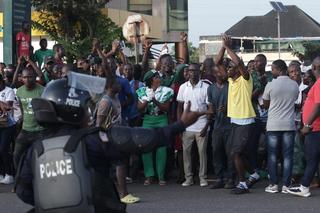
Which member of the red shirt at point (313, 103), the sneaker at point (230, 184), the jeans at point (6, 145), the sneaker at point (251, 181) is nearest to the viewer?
the red shirt at point (313, 103)

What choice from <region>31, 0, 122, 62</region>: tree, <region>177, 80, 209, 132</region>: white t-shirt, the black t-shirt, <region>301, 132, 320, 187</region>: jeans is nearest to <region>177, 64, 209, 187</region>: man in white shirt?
<region>177, 80, 209, 132</region>: white t-shirt

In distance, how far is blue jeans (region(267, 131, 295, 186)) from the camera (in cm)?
1023

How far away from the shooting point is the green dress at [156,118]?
11.2 meters

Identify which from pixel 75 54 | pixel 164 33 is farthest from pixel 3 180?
pixel 164 33

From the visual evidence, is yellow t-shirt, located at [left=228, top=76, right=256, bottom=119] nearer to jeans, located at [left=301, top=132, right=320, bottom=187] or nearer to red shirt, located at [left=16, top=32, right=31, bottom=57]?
jeans, located at [left=301, top=132, right=320, bottom=187]

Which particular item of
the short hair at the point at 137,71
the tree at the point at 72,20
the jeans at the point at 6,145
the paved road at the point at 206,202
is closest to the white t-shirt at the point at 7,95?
the jeans at the point at 6,145

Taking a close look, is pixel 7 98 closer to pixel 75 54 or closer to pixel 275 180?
pixel 275 180

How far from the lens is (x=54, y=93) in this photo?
13.4 feet

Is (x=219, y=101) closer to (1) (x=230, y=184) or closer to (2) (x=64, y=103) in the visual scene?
(1) (x=230, y=184)

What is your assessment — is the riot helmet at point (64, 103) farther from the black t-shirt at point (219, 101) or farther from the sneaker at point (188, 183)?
the sneaker at point (188, 183)

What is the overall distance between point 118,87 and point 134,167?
260 cm

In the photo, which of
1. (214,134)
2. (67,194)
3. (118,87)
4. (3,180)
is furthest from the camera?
(3,180)

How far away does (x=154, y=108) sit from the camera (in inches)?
446

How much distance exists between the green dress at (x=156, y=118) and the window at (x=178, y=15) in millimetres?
31591
